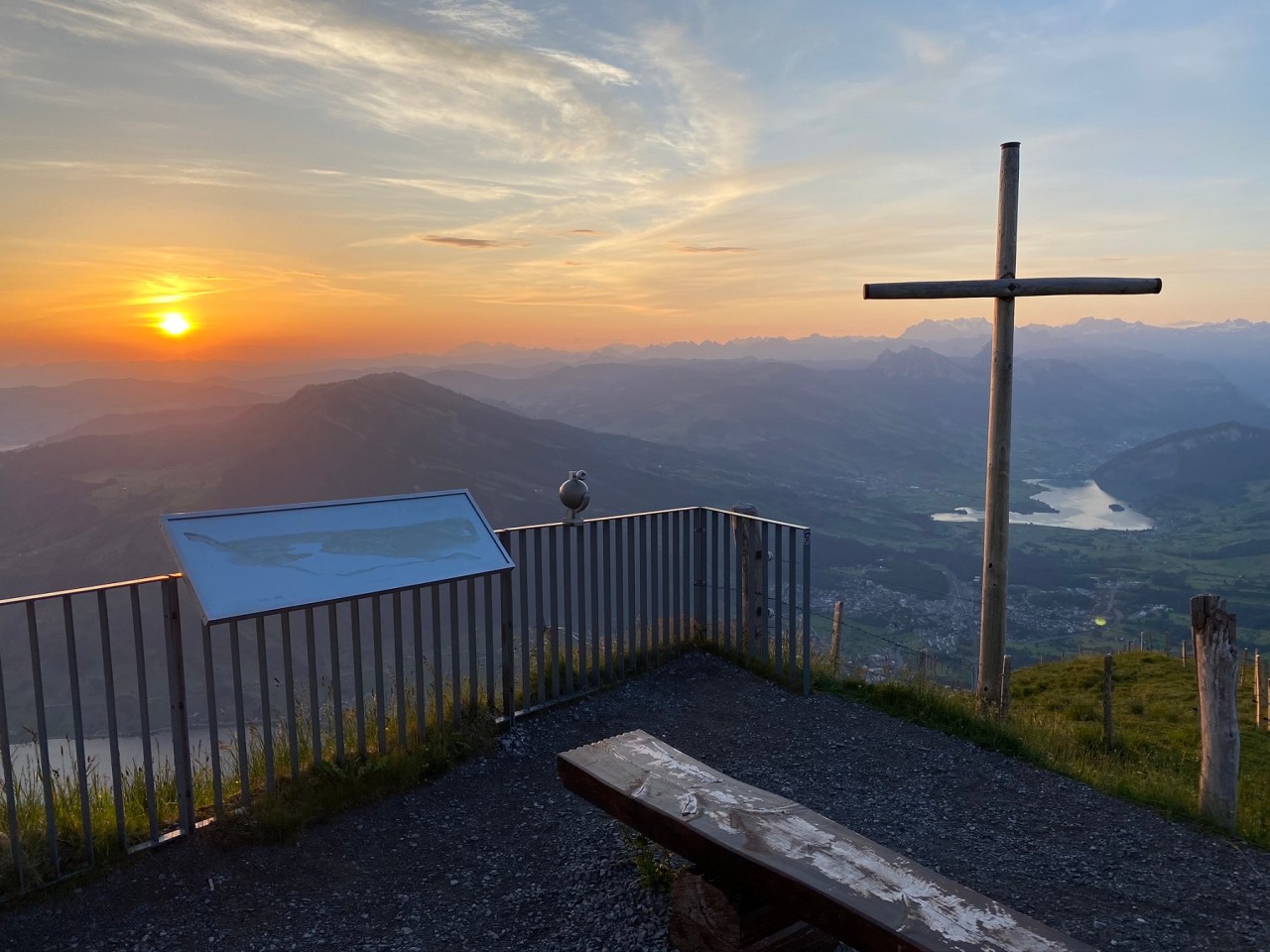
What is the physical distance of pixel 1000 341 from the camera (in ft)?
25.6

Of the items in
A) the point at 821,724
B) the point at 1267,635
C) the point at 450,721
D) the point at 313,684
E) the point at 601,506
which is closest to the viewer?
the point at 313,684

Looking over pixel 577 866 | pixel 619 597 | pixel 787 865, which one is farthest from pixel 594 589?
pixel 787 865

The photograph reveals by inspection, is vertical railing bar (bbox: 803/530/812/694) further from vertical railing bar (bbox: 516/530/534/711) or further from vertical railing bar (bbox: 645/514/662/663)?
vertical railing bar (bbox: 516/530/534/711)

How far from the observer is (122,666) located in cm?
7938

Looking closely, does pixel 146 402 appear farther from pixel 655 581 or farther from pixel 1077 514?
pixel 655 581

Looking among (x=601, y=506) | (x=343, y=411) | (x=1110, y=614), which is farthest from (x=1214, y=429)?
(x=343, y=411)

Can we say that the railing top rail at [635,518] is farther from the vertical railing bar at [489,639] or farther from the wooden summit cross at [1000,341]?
the wooden summit cross at [1000,341]

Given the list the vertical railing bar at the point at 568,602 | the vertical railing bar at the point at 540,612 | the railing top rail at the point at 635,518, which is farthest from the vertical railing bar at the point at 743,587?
the vertical railing bar at the point at 540,612

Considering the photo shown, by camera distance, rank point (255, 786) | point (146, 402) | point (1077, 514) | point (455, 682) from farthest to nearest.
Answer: point (146, 402) → point (1077, 514) → point (455, 682) → point (255, 786)

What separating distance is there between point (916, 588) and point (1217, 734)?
93677 millimetres

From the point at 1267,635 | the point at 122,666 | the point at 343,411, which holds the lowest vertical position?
the point at 122,666

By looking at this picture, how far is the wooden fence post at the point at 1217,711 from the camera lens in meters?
5.46

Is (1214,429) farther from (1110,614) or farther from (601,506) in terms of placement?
(601,506)

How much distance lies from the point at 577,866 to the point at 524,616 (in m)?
2.20
